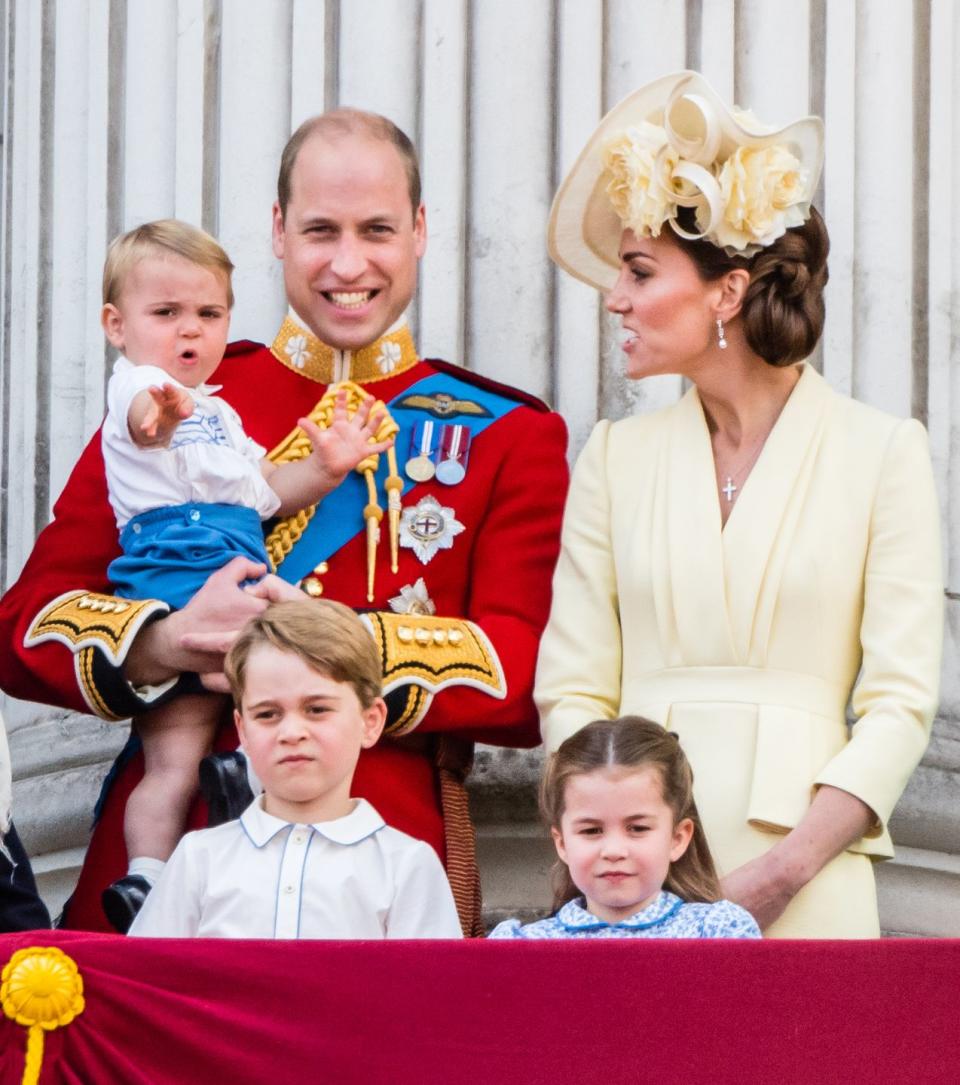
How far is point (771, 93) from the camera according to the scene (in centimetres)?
529

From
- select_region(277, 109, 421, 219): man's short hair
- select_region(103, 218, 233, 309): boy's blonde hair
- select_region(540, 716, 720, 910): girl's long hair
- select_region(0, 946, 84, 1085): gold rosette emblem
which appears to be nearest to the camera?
select_region(0, 946, 84, 1085): gold rosette emblem

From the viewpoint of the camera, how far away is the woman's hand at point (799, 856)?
4051mm

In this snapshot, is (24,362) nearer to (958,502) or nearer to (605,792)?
(958,502)

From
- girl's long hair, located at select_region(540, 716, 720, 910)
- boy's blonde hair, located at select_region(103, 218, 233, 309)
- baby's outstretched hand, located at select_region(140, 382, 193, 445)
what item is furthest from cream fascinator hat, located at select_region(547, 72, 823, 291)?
girl's long hair, located at select_region(540, 716, 720, 910)

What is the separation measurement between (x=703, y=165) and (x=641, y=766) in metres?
1.00

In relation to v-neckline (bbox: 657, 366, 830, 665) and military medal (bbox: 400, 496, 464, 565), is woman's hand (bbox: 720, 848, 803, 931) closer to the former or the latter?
v-neckline (bbox: 657, 366, 830, 665)

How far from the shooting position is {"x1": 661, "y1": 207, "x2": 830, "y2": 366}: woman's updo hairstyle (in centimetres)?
443

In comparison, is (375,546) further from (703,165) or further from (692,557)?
(703,165)

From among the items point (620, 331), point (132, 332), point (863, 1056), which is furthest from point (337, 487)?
point (863, 1056)

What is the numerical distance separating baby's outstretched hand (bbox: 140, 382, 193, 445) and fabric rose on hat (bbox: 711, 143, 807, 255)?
0.82 meters

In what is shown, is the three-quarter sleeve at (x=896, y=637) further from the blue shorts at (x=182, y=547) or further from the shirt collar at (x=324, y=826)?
the blue shorts at (x=182, y=547)

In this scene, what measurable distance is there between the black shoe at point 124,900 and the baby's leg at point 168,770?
0.13 metres

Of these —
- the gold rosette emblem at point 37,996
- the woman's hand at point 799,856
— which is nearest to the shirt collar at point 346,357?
the woman's hand at point 799,856

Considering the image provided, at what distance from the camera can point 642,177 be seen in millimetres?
4418
